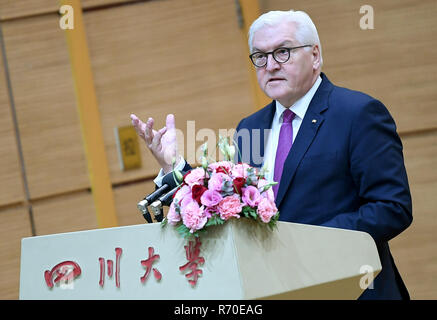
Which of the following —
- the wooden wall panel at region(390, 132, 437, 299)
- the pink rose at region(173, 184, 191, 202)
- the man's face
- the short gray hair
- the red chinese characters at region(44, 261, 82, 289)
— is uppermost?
the short gray hair

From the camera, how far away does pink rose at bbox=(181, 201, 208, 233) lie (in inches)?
56.4

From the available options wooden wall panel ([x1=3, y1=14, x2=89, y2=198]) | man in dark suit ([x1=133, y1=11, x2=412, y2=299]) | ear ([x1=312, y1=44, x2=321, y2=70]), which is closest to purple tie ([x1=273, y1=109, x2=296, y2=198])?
man in dark suit ([x1=133, y1=11, x2=412, y2=299])

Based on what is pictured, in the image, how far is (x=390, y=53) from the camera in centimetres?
346

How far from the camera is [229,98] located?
11.7 ft

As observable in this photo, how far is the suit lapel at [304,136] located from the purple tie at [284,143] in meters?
0.05

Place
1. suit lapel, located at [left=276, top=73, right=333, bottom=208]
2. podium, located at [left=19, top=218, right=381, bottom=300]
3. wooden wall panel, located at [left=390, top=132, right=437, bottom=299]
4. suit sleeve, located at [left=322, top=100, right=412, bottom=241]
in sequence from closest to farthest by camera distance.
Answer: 1. podium, located at [left=19, top=218, right=381, bottom=300]
2. suit sleeve, located at [left=322, top=100, right=412, bottom=241]
3. suit lapel, located at [left=276, top=73, right=333, bottom=208]
4. wooden wall panel, located at [left=390, top=132, right=437, bottom=299]

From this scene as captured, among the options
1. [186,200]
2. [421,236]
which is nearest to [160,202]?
[186,200]

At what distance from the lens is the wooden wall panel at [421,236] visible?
11.2 ft

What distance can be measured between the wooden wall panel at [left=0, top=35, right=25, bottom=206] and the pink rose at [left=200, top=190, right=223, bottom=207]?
2.28 metres

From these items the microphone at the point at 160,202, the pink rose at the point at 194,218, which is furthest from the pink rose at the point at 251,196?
the microphone at the point at 160,202

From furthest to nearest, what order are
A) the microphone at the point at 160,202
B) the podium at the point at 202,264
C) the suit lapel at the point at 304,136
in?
the suit lapel at the point at 304,136, the microphone at the point at 160,202, the podium at the point at 202,264

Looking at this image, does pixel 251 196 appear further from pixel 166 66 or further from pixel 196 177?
pixel 166 66

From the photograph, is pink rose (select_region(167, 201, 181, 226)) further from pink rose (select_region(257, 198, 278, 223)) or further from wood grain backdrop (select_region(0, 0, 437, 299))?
wood grain backdrop (select_region(0, 0, 437, 299))

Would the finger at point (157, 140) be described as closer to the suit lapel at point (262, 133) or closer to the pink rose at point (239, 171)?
the suit lapel at point (262, 133)
